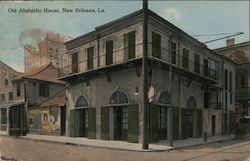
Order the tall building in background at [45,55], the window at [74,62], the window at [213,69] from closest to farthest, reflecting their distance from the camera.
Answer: the window at [74,62] → the window at [213,69] → the tall building in background at [45,55]

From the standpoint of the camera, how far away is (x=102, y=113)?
2130 centimetres

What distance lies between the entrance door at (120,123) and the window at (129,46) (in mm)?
3568

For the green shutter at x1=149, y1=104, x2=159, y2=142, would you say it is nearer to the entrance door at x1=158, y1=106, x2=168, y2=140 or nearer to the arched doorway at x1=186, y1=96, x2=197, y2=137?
the entrance door at x1=158, y1=106, x2=168, y2=140

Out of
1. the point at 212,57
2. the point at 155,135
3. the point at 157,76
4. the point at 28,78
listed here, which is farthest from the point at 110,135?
the point at 28,78

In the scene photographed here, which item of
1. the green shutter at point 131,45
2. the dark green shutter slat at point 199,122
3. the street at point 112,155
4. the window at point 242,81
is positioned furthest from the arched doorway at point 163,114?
the window at point 242,81

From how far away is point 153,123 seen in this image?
18.8m

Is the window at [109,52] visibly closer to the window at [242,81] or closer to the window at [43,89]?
the window at [43,89]

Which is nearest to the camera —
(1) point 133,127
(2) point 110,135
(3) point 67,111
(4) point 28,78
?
(1) point 133,127

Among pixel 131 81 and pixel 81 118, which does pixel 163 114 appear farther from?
pixel 81 118

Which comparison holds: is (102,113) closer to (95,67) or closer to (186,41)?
(95,67)

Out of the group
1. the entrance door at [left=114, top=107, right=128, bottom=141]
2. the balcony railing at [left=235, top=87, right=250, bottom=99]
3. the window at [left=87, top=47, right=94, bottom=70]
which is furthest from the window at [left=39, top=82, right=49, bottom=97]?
the balcony railing at [left=235, top=87, right=250, bottom=99]

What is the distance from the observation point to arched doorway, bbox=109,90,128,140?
19.9 meters

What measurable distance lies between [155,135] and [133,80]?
149 inches

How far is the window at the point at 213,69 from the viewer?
28.1 m
